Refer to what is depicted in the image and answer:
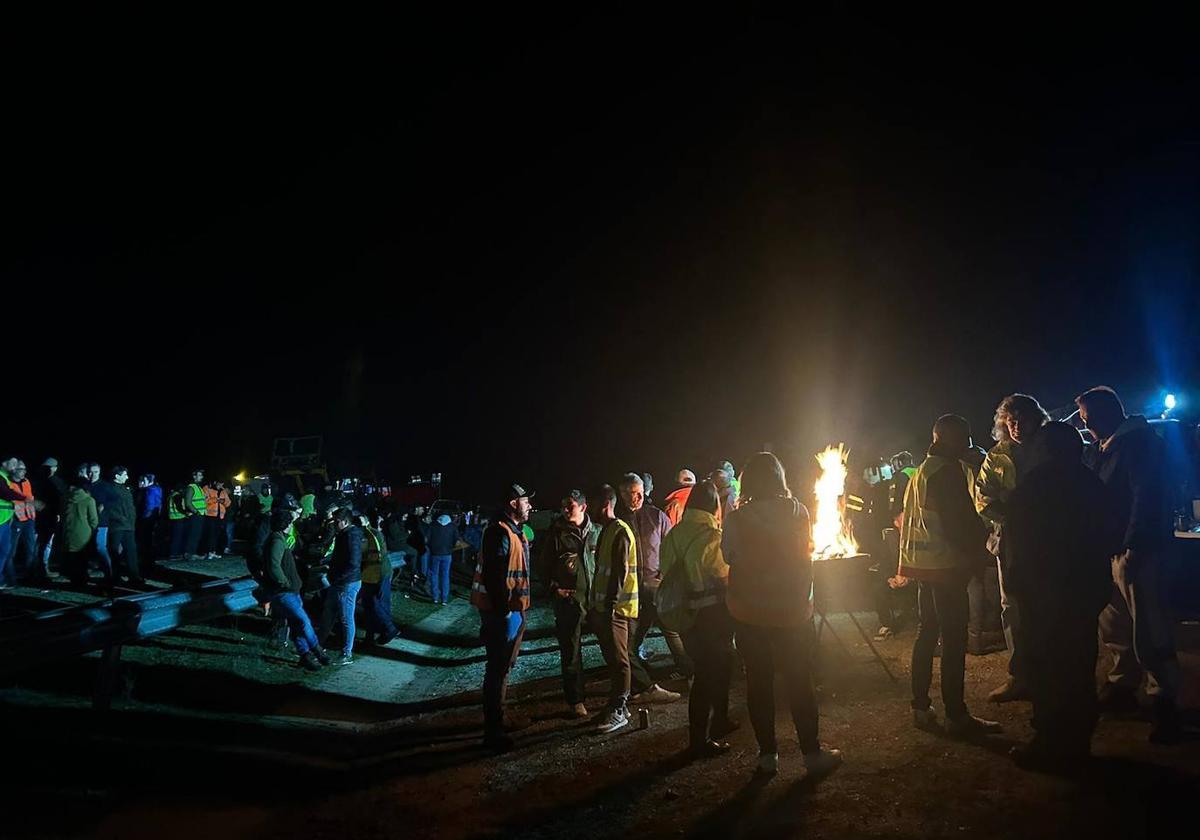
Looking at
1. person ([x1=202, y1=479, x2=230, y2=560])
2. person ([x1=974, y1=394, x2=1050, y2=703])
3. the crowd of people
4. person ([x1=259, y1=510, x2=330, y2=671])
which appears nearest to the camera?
the crowd of people

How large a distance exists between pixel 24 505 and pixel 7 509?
1.48ft

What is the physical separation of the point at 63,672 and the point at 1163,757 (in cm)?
1028

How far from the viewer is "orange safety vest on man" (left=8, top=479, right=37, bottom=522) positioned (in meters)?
10.7

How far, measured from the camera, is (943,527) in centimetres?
546

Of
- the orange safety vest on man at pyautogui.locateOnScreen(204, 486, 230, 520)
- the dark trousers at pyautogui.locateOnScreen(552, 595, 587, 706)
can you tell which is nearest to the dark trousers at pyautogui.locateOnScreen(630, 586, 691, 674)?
the dark trousers at pyautogui.locateOnScreen(552, 595, 587, 706)

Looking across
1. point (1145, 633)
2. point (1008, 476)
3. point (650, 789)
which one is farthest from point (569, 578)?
point (1145, 633)

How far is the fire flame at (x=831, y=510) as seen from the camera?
29.0ft

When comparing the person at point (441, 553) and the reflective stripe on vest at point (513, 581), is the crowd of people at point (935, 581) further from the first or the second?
the person at point (441, 553)

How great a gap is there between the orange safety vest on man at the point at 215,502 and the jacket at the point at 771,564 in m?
14.9

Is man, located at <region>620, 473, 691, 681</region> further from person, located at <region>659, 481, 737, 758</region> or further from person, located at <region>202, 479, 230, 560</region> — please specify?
person, located at <region>202, 479, 230, 560</region>

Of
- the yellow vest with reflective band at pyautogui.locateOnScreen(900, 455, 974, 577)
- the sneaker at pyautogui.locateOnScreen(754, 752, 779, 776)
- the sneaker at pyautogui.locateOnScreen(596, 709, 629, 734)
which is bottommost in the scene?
the sneaker at pyautogui.locateOnScreen(596, 709, 629, 734)

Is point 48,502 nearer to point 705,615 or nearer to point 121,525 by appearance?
point 121,525

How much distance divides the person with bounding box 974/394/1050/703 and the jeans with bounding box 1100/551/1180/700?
72 cm

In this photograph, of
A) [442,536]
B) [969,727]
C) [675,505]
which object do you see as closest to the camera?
[969,727]
